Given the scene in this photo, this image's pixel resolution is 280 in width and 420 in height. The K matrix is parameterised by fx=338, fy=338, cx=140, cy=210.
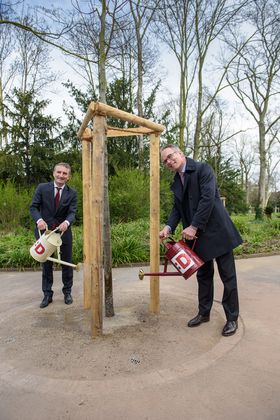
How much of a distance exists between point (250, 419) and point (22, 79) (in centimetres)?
2195

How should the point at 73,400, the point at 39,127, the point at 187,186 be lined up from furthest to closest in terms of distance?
the point at 39,127 → the point at 187,186 → the point at 73,400

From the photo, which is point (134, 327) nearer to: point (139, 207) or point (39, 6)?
point (39, 6)

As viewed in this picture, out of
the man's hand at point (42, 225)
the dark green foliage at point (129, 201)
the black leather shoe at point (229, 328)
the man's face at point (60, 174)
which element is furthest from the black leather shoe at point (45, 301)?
the dark green foliage at point (129, 201)

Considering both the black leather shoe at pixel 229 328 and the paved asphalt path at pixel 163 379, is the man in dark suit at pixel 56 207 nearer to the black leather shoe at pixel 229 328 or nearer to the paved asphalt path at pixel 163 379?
the paved asphalt path at pixel 163 379

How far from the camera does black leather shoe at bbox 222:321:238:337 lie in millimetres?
3164

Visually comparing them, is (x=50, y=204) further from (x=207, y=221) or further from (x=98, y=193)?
(x=207, y=221)

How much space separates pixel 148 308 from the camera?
3953 millimetres

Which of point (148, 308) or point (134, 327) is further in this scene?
point (148, 308)

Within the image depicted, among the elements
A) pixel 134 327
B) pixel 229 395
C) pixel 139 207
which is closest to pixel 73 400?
pixel 229 395

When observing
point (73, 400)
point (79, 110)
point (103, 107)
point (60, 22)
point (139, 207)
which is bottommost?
point (73, 400)

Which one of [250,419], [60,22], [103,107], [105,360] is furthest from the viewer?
[60,22]

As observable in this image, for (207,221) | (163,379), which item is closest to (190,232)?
(207,221)

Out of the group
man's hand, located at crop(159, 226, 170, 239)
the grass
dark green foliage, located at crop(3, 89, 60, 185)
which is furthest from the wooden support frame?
dark green foliage, located at crop(3, 89, 60, 185)

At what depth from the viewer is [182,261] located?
309 centimetres
